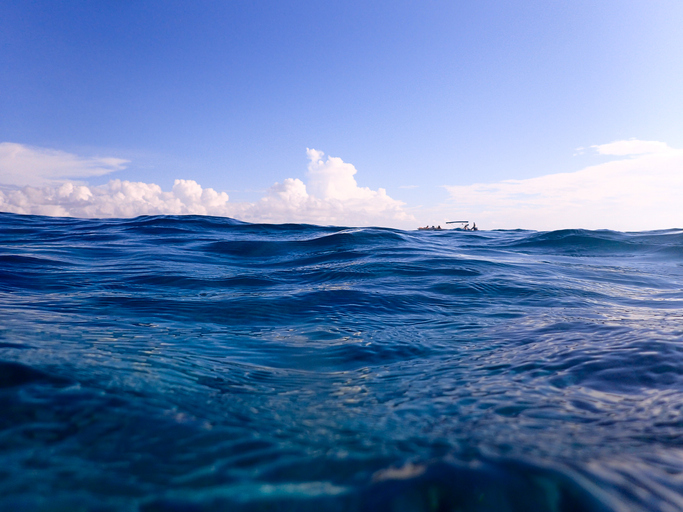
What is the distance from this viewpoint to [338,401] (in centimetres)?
222

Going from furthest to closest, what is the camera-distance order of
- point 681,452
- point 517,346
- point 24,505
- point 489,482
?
point 517,346 < point 681,452 < point 489,482 < point 24,505

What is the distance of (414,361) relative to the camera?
116 inches

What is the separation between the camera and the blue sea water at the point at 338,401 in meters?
1.33

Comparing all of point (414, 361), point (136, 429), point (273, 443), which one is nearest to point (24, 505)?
point (136, 429)

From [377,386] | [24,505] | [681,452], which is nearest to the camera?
[24,505]

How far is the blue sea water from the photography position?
4.36 ft

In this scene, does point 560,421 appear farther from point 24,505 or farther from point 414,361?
point 24,505

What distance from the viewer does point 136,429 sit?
1688 mm

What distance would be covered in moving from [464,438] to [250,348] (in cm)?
214

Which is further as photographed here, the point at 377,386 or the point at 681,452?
the point at 377,386

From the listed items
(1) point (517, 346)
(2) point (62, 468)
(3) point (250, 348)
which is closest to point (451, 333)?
(1) point (517, 346)

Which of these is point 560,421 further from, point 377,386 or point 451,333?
point 451,333

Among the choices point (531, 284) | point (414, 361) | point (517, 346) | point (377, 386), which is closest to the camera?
point (377, 386)

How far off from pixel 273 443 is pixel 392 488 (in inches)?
22.1
